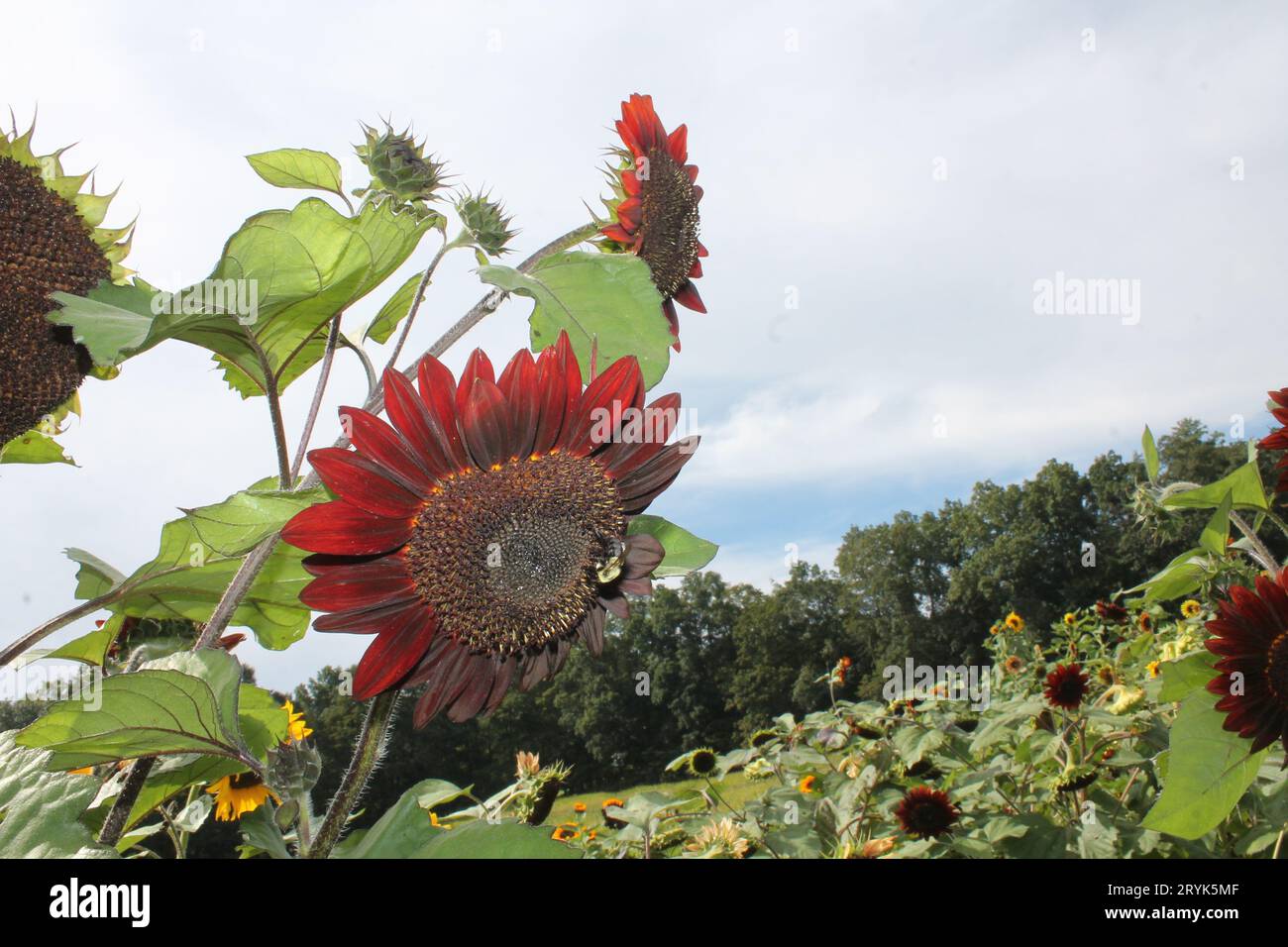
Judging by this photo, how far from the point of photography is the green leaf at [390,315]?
3.96 feet

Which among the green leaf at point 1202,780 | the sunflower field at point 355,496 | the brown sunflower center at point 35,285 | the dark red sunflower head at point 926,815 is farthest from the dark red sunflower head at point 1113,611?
the brown sunflower center at point 35,285

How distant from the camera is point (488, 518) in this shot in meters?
0.79

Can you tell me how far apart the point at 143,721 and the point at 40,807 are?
0.22 m

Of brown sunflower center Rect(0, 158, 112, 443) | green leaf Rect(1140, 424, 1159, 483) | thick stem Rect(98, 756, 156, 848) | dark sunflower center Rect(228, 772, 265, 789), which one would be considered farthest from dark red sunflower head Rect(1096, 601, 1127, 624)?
brown sunflower center Rect(0, 158, 112, 443)

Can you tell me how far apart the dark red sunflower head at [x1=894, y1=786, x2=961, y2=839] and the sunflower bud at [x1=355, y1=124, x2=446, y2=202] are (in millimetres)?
3176

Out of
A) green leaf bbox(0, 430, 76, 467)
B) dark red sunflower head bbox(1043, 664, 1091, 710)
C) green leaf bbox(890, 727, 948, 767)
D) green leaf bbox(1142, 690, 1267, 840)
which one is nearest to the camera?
green leaf bbox(0, 430, 76, 467)

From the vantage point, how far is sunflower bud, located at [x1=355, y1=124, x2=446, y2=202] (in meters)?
1.20

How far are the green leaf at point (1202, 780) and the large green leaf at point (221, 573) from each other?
1.90m

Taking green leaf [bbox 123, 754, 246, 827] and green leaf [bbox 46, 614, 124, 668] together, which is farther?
green leaf [bbox 46, 614, 124, 668]

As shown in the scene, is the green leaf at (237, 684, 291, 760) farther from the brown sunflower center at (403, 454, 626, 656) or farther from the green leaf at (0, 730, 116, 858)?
the brown sunflower center at (403, 454, 626, 656)

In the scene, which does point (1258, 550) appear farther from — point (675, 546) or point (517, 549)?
point (517, 549)

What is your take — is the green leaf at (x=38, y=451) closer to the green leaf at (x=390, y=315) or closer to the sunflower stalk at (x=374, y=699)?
the sunflower stalk at (x=374, y=699)
